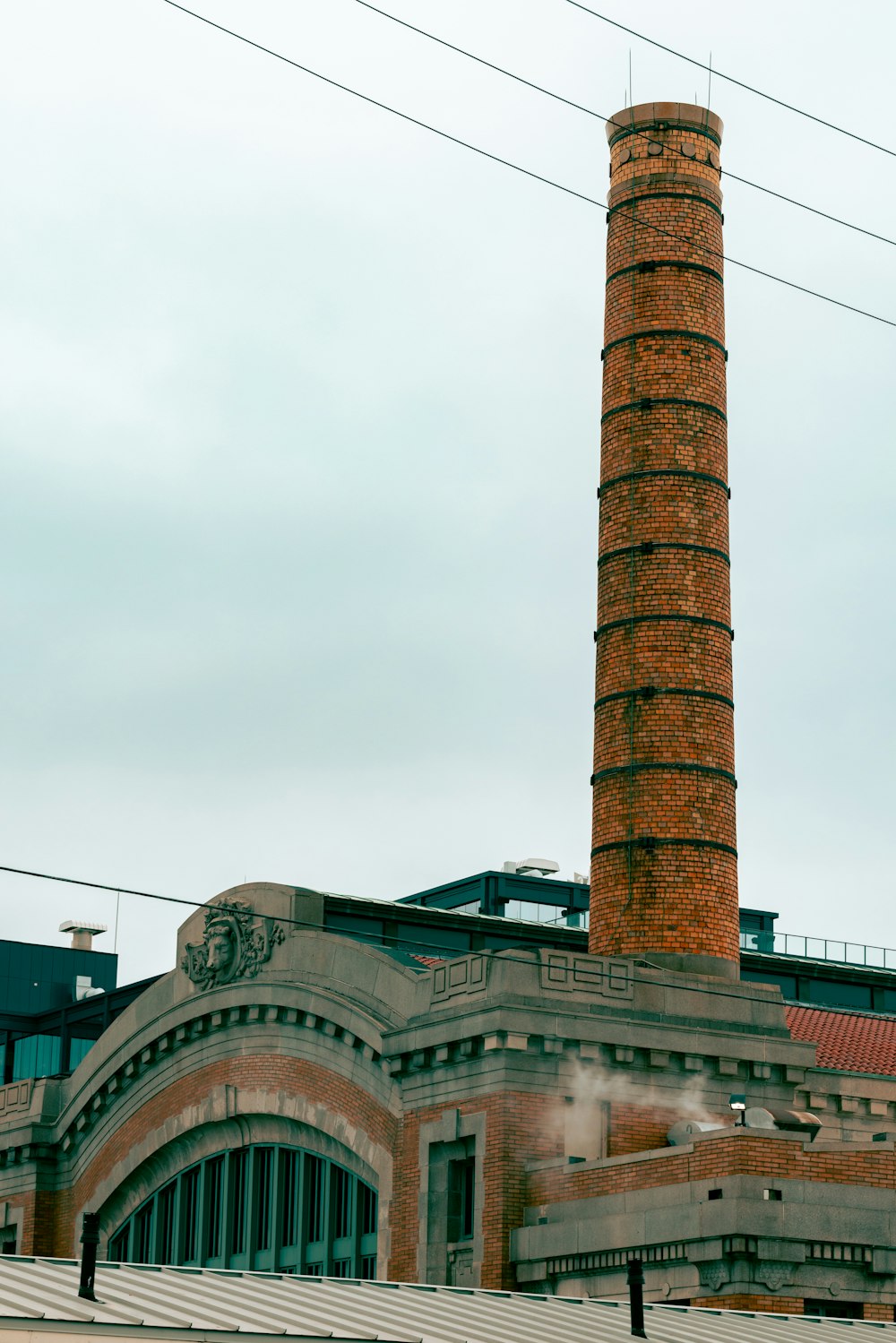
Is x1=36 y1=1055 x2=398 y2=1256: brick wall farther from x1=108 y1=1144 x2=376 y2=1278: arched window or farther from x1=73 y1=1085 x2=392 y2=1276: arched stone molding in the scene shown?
x1=108 y1=1144 x2=376 y2=1278: arched window

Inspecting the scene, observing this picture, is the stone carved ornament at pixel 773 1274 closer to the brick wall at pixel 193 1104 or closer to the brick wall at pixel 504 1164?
the brick wall at pixel 504 1164

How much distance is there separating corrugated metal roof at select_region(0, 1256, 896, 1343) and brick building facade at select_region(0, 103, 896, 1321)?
4.95 m

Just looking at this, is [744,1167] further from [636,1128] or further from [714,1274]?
[636,1128]

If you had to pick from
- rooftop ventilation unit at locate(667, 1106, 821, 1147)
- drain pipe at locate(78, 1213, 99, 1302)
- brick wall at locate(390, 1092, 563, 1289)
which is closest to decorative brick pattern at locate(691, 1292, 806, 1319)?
rooftop ventilation unit at locate(667, 1106, 821, 1147)

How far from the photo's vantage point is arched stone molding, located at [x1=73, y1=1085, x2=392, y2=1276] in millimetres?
37625

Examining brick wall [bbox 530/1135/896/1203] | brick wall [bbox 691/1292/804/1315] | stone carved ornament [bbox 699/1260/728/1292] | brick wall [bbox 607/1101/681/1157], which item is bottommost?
brick wall [bbox 691/1292/804/1315]

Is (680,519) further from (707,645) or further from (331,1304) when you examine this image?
(331,1304)

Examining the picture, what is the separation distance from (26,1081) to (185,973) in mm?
7210

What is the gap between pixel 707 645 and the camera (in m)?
40.7

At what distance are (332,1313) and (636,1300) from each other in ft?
11.5

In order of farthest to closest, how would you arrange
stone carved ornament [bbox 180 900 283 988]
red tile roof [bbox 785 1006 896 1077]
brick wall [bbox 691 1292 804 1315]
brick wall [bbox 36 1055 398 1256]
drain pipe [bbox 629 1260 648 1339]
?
stone carved ornament [bbox 180 900 283 988]
red tile roof [bbox 785 1006 896 1077]
brick wall [bbox 36 1055 398 1256]
brick wall [bbox 691 1292 804 1315]
drain pipe [bbox 629 1260 648 1339]

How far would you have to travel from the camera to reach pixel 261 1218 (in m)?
40.8

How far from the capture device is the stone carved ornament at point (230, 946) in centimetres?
4122

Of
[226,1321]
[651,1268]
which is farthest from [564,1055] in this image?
[226,1321]
